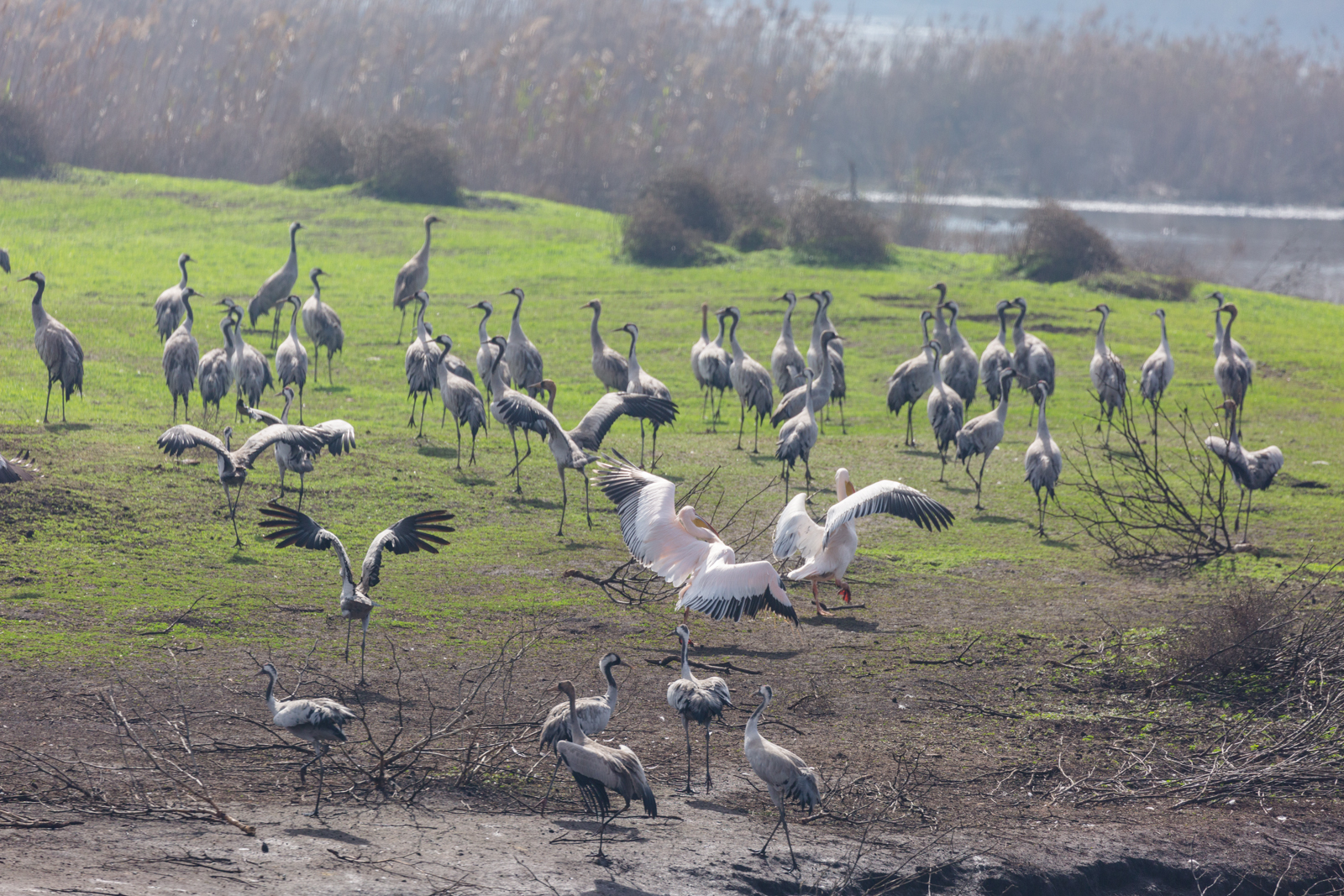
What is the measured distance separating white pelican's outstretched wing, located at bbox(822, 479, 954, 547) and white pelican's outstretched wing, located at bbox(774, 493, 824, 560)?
10.4 inches

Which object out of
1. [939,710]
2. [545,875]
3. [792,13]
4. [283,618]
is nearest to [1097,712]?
[939,710]

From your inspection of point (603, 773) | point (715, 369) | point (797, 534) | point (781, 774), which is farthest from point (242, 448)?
point (715, 369)

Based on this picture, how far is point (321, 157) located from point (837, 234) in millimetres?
14652

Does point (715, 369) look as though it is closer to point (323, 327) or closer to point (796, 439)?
point (796, 439)

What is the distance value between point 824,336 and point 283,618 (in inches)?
337

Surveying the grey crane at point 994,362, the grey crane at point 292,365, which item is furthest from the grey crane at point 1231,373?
the grey crane at point 292,365

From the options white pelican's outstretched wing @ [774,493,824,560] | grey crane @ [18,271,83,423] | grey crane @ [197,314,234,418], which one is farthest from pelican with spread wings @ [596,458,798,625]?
grey crane @ [18,271,83,423]

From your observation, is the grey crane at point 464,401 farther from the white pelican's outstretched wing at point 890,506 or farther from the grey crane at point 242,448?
the white pelican's outstretched wing at point 890,506

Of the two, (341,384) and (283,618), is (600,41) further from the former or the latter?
(283,618)

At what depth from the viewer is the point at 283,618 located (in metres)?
9.46

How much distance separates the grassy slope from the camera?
10273mm

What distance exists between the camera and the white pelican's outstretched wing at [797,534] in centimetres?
1016

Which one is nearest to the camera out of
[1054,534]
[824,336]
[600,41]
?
[1054,534]

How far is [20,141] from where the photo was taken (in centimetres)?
3328
